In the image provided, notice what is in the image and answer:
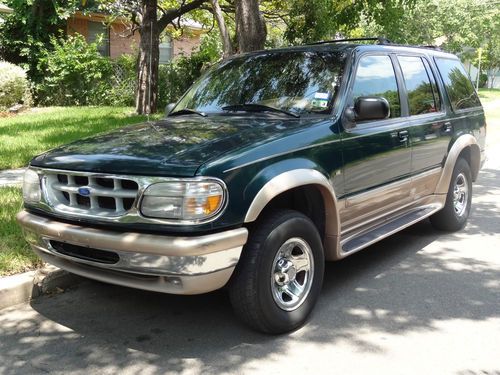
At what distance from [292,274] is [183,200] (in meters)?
1.03

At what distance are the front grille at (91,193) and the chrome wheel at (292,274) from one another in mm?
1025

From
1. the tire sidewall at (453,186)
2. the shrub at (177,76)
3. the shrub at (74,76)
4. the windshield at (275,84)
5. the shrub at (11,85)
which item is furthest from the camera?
the shrub at (177,76)

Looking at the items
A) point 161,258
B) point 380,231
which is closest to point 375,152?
point 380,231

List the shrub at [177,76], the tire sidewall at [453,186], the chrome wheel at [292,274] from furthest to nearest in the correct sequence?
the shrub at [177,76]
the tire sidewall at [453,186]
the chrome wheel at [292,274]

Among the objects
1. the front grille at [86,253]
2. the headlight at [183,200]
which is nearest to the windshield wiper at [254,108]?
the headlight at [183,200]

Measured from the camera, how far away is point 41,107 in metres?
18.2

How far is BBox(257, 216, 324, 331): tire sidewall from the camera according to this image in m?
3.52

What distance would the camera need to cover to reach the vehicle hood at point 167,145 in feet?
11.1

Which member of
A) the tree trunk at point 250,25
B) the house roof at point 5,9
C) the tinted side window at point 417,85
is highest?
the house roof at point 5,9

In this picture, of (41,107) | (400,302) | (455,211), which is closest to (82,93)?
(41,107)

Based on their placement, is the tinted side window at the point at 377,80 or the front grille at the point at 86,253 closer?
the front grille at the point at 86,253

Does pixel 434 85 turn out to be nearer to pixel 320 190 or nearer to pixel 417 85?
pixel 417 85

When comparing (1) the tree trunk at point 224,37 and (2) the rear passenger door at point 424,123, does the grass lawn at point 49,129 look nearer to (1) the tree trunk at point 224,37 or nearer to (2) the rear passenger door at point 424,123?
(1) the tree trunk at point 224,37

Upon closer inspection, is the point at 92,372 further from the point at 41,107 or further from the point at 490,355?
the point at 41,107
